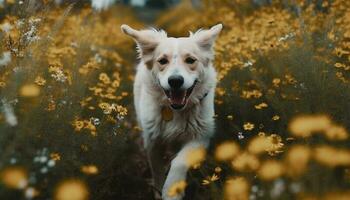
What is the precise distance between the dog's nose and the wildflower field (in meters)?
0.41

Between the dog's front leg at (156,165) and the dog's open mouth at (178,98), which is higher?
the dog's open mouth at (178,98)

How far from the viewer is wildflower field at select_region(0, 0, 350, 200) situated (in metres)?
2.09

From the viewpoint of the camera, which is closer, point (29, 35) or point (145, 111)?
point (29, 35)

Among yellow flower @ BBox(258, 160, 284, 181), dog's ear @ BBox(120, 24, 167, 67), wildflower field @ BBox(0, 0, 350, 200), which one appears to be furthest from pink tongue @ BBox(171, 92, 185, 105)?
yellow flower @ BBox(258, 160, 284, 181)

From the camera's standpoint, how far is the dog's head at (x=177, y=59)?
4.03 metres

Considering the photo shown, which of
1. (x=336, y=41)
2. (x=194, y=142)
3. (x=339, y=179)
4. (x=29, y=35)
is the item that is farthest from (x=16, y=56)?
(x=336, y=41)

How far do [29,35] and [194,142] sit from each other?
5.11 ft

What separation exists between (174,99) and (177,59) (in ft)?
1.11

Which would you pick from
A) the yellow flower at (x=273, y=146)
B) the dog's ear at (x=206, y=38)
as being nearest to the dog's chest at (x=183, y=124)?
the dog's ear at (x=206, y=38)

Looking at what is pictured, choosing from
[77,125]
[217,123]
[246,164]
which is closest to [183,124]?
[217,123]

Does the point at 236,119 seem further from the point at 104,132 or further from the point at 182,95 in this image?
the point at 104,132

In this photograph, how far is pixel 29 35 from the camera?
377 centimetres

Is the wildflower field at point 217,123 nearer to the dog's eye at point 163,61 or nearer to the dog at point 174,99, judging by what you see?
the dog at point 174,99

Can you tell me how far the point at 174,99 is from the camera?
4141 millimetres
